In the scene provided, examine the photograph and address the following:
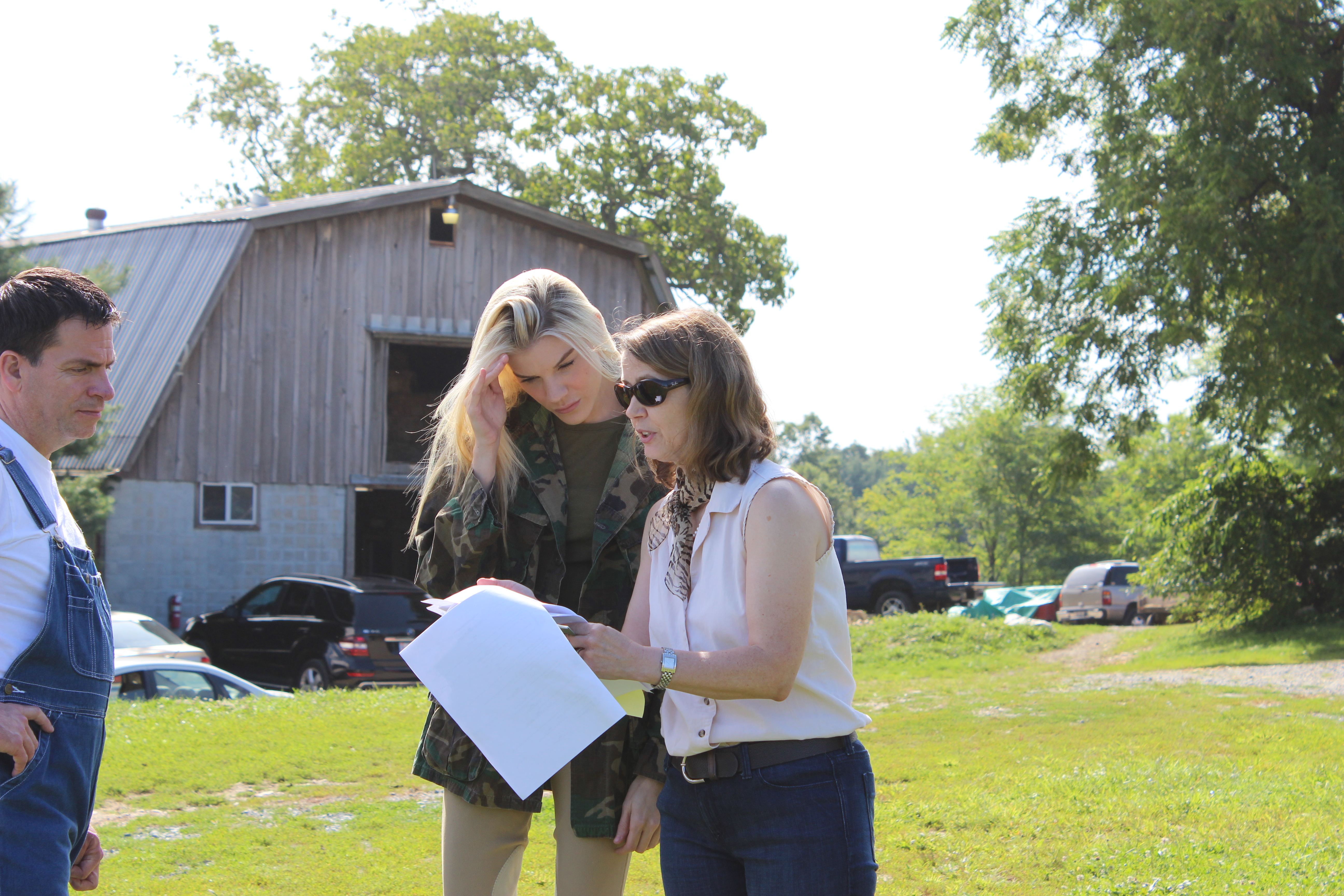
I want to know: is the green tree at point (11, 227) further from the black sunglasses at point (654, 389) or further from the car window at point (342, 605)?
→ the black sunglasses at point (654, 389)

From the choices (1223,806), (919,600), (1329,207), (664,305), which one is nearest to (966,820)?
(1223,806)

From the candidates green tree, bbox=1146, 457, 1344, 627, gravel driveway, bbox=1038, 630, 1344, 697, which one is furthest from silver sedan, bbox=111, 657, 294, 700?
green tree, bbox=1146, 457, 1344, 627

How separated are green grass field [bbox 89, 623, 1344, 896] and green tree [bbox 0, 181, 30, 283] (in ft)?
21.0

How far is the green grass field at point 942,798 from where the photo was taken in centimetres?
496

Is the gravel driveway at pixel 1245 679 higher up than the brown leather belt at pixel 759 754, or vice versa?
the brown leather belt at pixel 759 754

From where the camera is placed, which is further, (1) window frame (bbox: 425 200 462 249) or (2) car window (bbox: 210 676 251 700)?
(1) window frame (bbox: 425 200 462 249)

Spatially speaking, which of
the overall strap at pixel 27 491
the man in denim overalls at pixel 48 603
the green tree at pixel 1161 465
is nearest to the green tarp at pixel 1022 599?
the green tree at pixel 1161 465

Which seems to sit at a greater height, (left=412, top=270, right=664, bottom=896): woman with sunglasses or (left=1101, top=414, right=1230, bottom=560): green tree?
(left=1101, top=414, right=1230, bottom=560): green tree

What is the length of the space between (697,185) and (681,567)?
3432 centimetres

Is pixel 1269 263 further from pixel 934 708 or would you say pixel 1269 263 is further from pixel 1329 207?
pixel 934 708

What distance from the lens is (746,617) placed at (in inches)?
90.5

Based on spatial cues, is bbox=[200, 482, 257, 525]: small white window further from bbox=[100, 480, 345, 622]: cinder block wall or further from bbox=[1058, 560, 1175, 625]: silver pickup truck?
bbox=[1058, 560, 1175, 625]: silver pickup truck

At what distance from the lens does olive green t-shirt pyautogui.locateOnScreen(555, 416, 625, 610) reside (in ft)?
9.91

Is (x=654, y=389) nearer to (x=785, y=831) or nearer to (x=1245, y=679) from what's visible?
(x=785, y=831)
